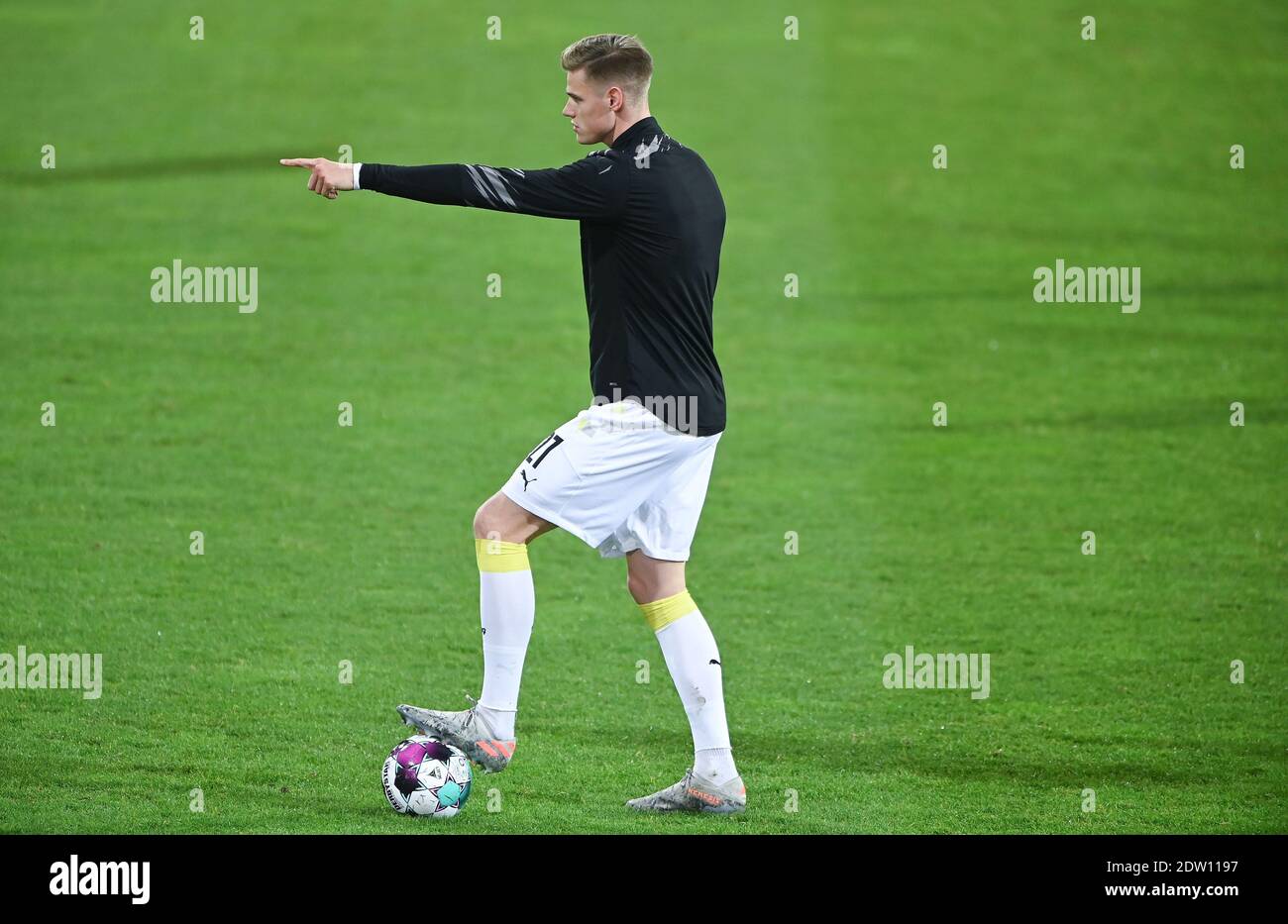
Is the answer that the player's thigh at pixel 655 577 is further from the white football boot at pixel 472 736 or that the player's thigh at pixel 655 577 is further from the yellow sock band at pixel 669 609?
the white football boot at pixel 472 736

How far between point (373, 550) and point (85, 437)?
296cm

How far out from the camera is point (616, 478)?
18.4 ft

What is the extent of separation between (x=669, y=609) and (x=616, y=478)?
1.70ft

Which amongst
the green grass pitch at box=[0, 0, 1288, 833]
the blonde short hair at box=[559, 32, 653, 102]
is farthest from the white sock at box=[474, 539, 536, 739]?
the blonde short hair at box=[559, 32, 653, 102]

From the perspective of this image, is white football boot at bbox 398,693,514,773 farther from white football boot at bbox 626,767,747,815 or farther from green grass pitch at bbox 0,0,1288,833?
white football boot at bbox 626,767,747,815

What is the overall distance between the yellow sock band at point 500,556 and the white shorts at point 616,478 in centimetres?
15

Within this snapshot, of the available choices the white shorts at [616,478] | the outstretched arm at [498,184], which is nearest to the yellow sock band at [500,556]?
the white shorts at [616,478]

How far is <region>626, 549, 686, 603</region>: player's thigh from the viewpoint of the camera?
5812mm

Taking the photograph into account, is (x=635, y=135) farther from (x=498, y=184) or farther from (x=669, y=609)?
(x=669, y=609)

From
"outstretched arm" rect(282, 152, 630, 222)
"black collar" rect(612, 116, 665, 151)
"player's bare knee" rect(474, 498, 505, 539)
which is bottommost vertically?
"player's bare knee" rect(474, 498, 505, 539)

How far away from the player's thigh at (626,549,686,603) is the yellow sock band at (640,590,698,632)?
0.01 m

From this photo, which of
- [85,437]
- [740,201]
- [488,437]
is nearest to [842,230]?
[740,201]

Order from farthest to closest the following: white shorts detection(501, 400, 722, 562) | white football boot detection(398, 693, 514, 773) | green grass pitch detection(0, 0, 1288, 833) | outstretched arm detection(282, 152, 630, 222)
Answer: green grass pitch detection(0, 0, 1288, 833) < white football boot detection(398, 693, 514, 773) < white shorts detection(501, 400, 722, 562) < outstretched arm detection(282, 152, 630, 222)

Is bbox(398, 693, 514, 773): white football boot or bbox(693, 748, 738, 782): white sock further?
bbox(693, 748, 738, 782): white sock
